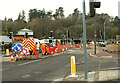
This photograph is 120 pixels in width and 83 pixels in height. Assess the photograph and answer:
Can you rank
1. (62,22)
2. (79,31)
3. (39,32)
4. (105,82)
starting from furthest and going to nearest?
(62,22)
(79,31)
(39,32)
(105,82)

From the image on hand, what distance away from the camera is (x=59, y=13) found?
511 ft

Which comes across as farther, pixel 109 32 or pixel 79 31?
pixel 79 31

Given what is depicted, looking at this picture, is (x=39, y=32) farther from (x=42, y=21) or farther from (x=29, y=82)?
(x=29, y=82)

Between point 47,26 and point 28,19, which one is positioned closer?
point 47,26

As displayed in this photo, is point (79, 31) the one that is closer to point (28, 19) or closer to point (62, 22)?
point (62, 22)

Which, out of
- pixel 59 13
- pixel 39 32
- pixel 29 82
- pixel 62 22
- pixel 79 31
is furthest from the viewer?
pixel 59 13

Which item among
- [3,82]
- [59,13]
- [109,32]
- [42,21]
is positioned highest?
[59,13]

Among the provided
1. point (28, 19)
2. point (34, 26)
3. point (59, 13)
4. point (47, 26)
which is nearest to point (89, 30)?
point (47, 26)

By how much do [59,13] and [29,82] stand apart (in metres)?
150

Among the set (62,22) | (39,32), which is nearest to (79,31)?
(62,22)

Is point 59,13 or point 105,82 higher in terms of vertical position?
point 59,13

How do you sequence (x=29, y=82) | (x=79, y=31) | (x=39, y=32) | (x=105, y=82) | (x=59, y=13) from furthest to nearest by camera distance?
(x=59, y=13) < (x=79, y=31) < (x=39, y=32) < (x=29, y=82) < (x=105, y=82)

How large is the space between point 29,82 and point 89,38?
95309mm

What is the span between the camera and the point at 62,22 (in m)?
120
